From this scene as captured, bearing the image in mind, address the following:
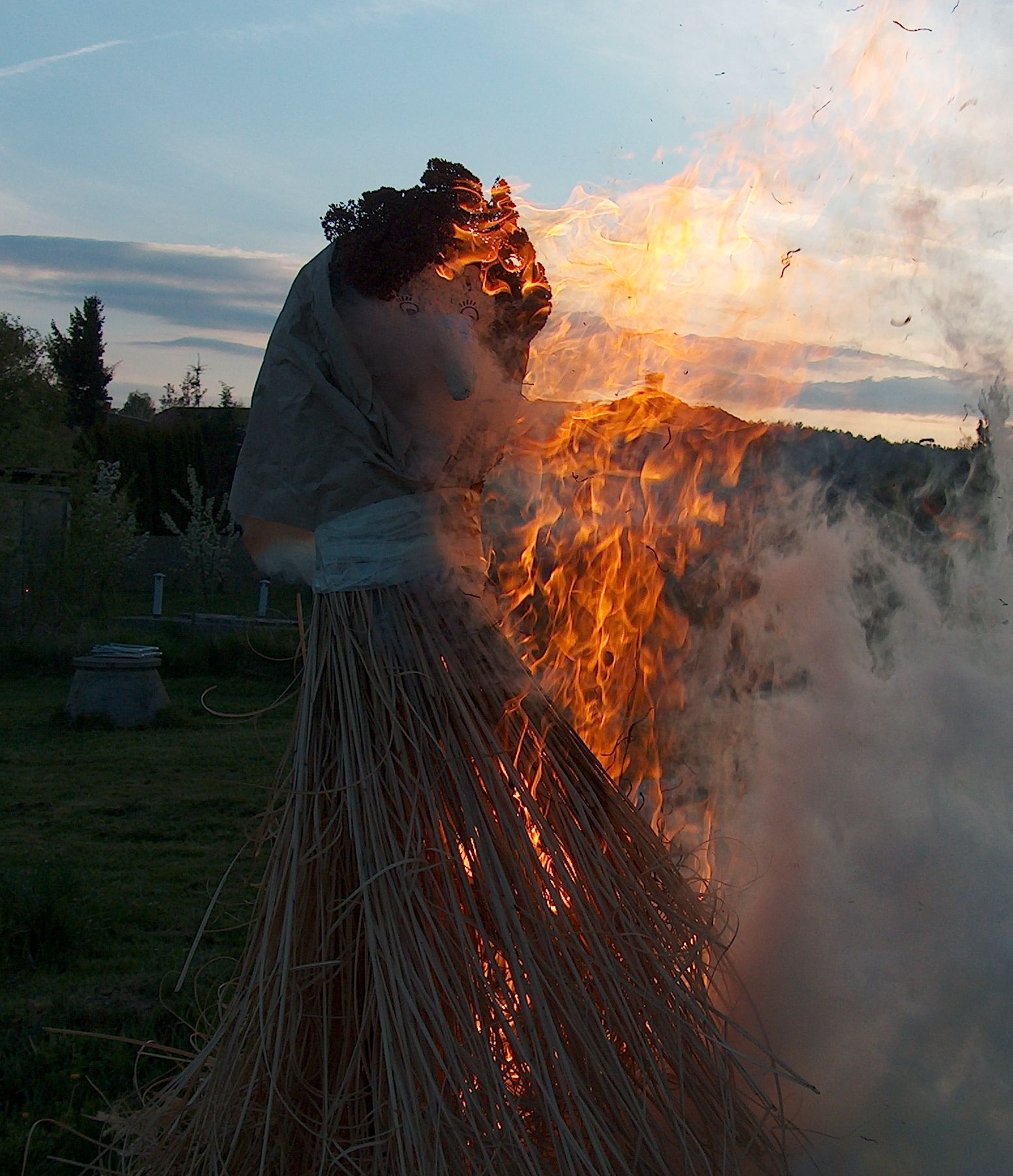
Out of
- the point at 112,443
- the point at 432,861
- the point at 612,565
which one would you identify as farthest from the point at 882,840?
the point at 112,443

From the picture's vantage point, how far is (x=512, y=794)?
2.10 metres

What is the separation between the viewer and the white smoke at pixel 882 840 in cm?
224

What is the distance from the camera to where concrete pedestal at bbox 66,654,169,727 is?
813 cm

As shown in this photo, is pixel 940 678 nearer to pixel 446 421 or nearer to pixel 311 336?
pixel 446 421

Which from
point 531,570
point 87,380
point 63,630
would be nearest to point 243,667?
point 63,630

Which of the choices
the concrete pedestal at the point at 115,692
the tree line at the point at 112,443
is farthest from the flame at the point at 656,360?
the tree line at the point at 112,443

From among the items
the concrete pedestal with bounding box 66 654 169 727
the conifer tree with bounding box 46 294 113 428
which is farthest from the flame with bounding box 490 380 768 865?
the conifer tree with bounding box 46 294 113 428

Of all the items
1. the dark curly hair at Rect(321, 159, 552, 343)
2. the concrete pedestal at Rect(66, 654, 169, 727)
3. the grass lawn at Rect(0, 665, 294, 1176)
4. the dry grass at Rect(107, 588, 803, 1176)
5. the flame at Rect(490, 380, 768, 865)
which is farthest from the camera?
the concrete pedestal at Rect(66, 654, 169, 727)

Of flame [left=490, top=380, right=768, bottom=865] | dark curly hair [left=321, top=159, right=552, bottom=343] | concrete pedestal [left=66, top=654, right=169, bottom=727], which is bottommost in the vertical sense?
concrete pedestal [left=66, top=654, right=169, bottom=727]

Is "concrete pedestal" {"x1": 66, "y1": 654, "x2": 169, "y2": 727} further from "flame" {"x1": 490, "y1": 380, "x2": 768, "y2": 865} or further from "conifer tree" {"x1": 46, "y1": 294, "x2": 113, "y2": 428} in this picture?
"conifer tree" {"x1": 46, "y1": 294, "x2": 113, "y2": 428}

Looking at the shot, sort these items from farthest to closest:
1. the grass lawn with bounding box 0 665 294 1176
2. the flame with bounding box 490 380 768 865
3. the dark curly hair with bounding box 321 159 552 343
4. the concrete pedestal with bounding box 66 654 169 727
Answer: the concrete pedestal with bounding box 66 654 169 727, the grass lawn with bounding box 0 665 294 1176, the flame with bounding box 490 380 768 865, the dark curly hair with bounding box 321 159 552 343

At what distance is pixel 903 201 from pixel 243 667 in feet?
27.5

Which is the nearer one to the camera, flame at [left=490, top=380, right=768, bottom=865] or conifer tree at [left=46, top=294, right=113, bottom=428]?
flame at [left=490, top=380, right=768, bottom=865]

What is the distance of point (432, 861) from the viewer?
2.04 meters
